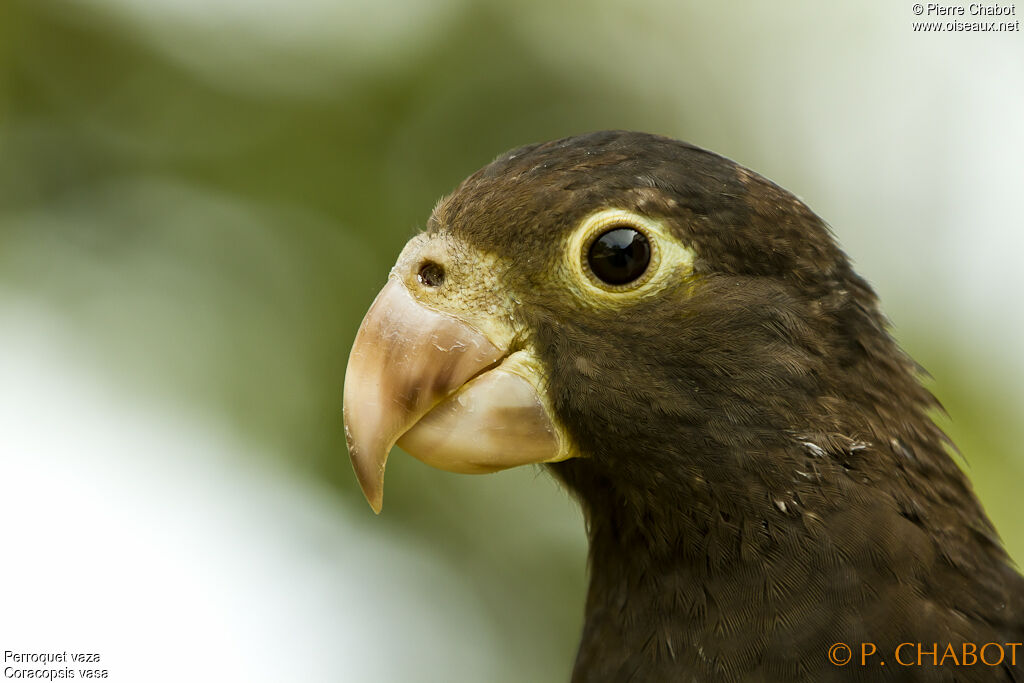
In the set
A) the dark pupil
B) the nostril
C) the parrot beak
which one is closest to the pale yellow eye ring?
the dark pupil

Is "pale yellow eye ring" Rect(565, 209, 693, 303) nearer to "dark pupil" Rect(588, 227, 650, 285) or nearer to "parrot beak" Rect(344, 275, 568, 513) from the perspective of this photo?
"dark pupil" Rect(588, 227, 650, 285)

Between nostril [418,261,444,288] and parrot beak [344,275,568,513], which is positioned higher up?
nostril [418,261,444,288]

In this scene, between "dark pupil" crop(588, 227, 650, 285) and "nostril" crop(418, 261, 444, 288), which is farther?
"nostril" crop(418, 261, 444, 288)

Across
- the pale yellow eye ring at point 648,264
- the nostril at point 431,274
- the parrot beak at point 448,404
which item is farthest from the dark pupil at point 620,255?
the nostril at point 431,274

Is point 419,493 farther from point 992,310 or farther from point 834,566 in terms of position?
point 834,566

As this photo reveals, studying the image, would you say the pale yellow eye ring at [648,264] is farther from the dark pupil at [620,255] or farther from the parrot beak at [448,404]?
the parrot beak at [448,404]

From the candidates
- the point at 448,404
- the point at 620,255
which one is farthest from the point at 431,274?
the point at 620,255
